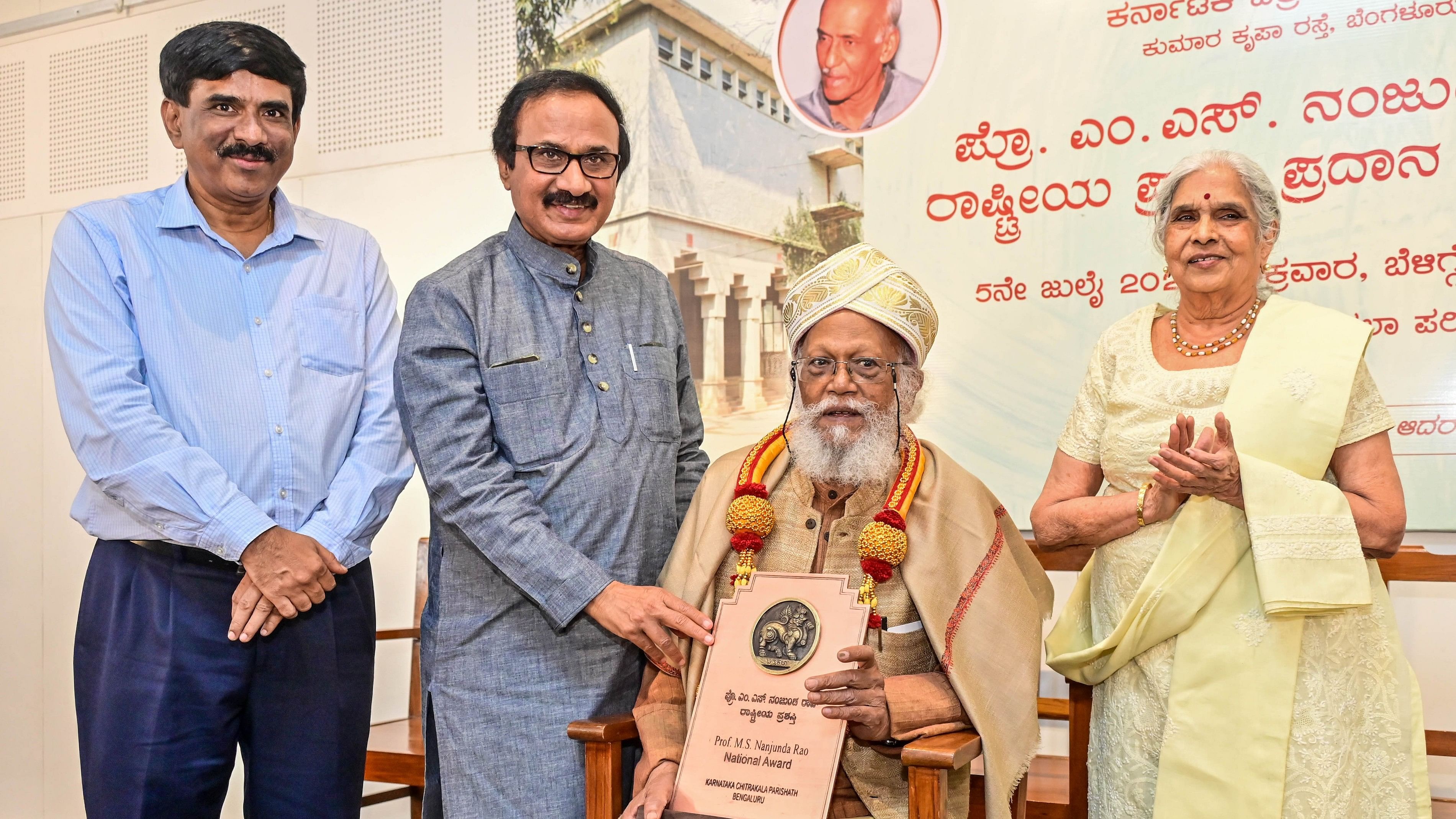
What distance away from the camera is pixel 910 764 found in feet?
7.12

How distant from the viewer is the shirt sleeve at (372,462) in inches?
103

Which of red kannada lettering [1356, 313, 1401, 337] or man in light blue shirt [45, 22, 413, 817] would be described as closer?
man in light blue shirt [45, 22, 413, 817]

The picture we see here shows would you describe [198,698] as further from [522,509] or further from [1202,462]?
[1202,462]

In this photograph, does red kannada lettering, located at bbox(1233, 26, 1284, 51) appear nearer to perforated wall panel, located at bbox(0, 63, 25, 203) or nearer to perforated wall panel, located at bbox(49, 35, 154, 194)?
perforated wall panel, located at bbox(49, 35, 154, 194)

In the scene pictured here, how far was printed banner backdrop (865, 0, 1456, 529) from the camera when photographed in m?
3.59

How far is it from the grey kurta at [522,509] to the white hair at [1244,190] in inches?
52.5

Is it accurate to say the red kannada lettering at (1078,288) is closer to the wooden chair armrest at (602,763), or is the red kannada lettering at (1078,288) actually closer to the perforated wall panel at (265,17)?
the wooden chair armrest at (602,763)

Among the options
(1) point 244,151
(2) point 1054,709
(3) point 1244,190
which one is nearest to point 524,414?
(1) point 244,151

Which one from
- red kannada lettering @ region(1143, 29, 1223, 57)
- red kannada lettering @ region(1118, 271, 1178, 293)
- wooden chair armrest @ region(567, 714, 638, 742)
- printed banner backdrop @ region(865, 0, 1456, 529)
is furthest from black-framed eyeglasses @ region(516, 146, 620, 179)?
red kannada lettering @ region(1143, 29, 1223, 57)

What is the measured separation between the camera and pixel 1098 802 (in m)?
2.71

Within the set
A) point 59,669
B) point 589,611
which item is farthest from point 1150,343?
point 59,669

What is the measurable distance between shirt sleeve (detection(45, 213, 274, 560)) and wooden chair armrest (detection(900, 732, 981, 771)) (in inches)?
57.9

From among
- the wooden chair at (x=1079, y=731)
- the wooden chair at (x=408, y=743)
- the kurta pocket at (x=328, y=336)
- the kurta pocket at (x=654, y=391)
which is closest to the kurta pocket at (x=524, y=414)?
the kurta pocket at (x=654, y=391)

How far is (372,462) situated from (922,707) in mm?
1432
